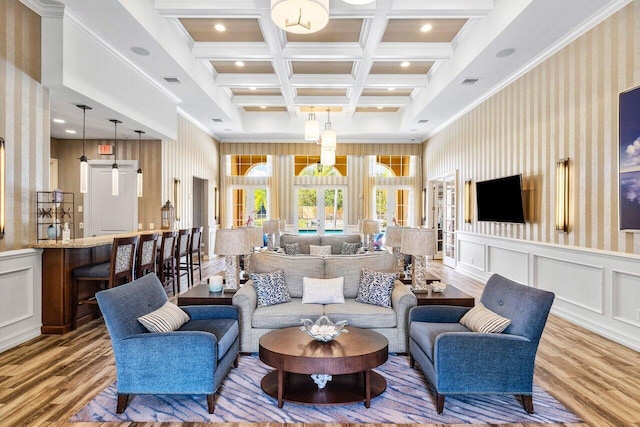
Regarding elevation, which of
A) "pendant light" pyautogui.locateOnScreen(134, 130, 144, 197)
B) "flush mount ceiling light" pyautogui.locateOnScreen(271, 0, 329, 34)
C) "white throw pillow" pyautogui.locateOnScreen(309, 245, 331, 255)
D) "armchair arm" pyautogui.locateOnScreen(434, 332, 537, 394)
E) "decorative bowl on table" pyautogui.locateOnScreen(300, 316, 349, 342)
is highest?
"flush mount ceiling light" pyautogui.locateOnScreen(271, 0, 329, 34)

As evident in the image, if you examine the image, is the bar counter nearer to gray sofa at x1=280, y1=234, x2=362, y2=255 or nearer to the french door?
gray sofa at x1=280, y1=234, x2=362, y2=255

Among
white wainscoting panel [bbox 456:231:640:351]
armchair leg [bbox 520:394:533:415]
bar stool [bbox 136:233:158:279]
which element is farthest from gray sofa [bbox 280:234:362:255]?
armchair leg [bbox 520:394:533:415]

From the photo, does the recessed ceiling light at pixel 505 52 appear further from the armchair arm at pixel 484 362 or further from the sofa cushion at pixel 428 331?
the armchair arm at pixel 484 362

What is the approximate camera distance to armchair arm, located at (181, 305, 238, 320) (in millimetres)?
3301

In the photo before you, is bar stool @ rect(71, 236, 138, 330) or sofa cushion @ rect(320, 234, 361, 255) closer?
bar stool @ rect(71, 236, 138, 330)

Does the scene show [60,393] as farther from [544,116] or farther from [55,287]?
[544,116]

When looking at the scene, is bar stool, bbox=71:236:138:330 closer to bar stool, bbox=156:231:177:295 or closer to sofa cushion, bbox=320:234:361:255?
bar stool, bbox=156:231:177:295

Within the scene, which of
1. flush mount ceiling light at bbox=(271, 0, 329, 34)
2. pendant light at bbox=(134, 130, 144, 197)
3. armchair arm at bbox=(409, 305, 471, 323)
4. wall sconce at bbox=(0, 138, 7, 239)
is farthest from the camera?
pendant light at bbox=(134, 130, 144, 197)

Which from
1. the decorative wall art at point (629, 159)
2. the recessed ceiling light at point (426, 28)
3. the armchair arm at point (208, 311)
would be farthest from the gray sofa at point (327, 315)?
the recessed ceiling light at point (426, 28)

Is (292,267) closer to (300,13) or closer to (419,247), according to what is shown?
(419,247)

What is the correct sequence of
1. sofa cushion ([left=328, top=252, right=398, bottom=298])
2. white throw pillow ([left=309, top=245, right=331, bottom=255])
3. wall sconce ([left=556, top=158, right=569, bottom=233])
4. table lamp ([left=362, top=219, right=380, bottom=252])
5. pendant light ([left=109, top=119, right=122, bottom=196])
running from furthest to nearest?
table lamp ([left=362, top=219, right=380, bottom=252]) → white throw pillow ([left=309, top=245, right=331, bottom=255]) → pendant light ([left=109, top=119, right=122, bottom=196]) → wall sconce ([left=556, top=158, right=569, bottom=233]) → sofa cushion ([left=328, top=252, right=398, bottom=298])

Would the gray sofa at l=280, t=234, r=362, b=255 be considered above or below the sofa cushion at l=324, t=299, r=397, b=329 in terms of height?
above

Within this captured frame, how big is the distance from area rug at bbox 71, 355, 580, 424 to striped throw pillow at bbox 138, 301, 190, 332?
502mm

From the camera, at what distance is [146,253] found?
5.18 m
